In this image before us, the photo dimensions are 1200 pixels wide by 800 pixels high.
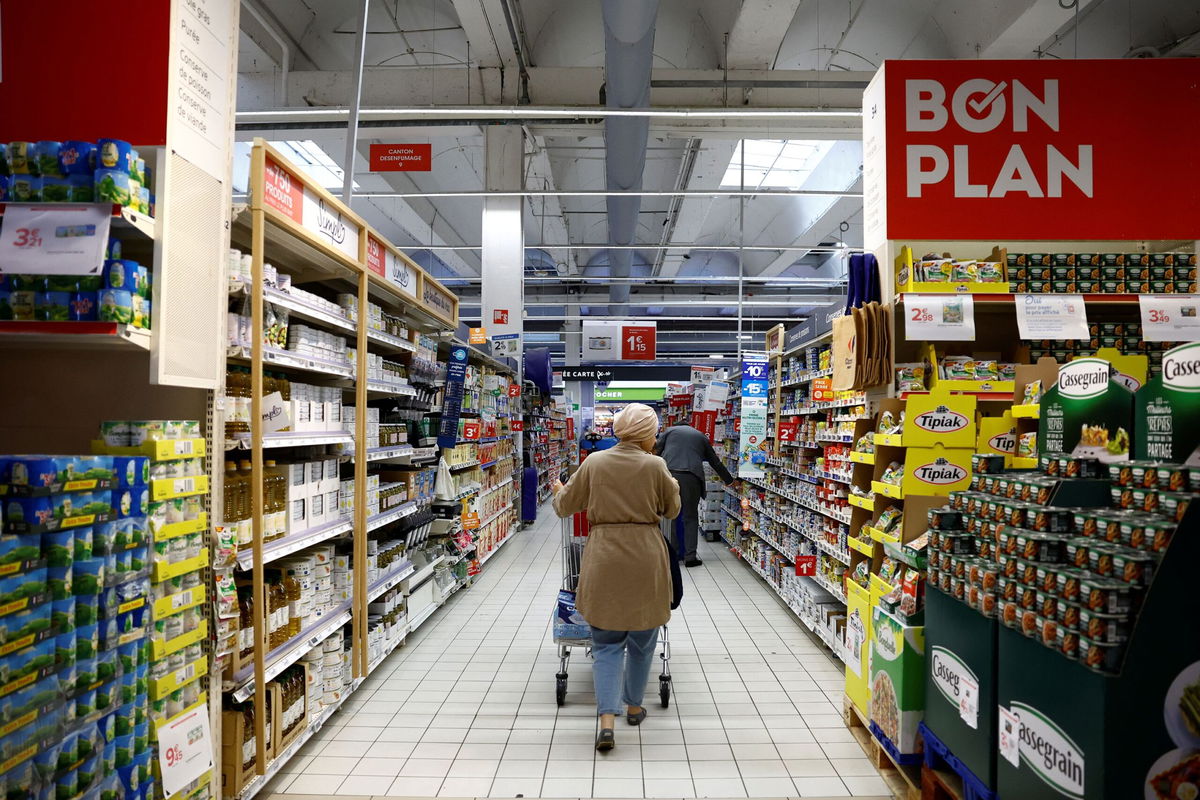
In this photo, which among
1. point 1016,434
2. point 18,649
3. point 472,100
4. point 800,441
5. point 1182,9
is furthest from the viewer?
point 472,100

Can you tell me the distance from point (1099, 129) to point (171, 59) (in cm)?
497

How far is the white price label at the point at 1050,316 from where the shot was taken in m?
3.73

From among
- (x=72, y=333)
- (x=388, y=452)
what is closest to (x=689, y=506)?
(x=388, y=452)

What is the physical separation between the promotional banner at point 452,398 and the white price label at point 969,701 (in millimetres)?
4682

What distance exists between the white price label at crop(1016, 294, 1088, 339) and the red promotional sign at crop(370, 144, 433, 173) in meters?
7.15

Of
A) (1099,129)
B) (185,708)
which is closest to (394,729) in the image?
(185,708)

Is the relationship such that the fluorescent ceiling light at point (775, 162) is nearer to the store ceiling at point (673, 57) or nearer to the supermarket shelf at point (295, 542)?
the store ceiling at point (673, 57)

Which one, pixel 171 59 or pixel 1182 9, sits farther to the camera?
pixel 1182 9

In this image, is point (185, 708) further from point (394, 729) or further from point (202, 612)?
point (394, 729)

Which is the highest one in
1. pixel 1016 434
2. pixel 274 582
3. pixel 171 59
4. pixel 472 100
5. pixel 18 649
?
pixel 472 100

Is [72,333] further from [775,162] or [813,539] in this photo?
[775,162]

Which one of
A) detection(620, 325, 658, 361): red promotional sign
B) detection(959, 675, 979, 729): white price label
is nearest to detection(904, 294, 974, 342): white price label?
detection(959, 675, 979, 729): white price label

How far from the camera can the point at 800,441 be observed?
21.8 ft

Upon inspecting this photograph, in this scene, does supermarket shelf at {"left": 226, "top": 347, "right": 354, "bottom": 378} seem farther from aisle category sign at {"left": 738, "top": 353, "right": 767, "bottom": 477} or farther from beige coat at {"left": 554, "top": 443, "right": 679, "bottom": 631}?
aisle category sign at {"left": 738, "top": 353, "right": 767, "bottom": 477}
